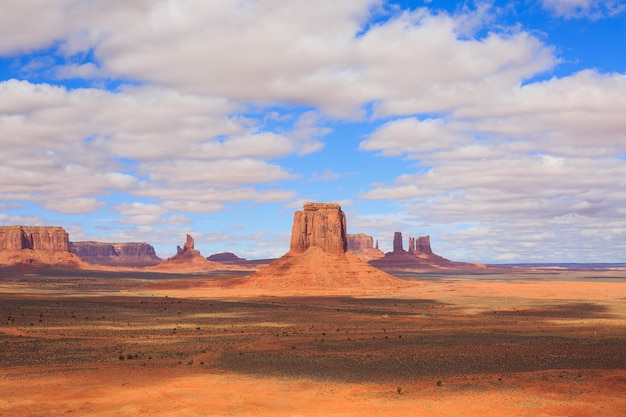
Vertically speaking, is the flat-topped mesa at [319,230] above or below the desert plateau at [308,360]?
above

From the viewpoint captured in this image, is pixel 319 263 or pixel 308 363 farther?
pixel 319 263

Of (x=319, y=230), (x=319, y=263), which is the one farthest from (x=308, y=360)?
(x=319, y=230)

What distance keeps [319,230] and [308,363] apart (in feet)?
330

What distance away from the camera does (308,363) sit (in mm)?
34688

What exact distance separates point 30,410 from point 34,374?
331 inches

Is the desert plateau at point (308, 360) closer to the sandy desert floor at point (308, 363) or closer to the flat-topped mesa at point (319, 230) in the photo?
the sandy desert floor at point (308, 363)

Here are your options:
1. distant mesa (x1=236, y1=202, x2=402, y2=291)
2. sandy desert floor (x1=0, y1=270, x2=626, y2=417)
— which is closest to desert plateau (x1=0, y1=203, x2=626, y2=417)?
sandy desert floor (x1=0, y1=270, x2=626, y2=417)

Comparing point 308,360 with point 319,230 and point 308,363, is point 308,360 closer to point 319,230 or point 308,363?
point 308,363

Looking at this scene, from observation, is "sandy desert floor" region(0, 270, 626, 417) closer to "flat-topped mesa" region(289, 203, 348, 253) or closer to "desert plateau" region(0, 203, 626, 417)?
"desert plateau" region(0, 203, 626, 417)

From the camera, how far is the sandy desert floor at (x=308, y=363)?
24203 mm

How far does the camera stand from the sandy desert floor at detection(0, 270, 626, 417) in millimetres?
24203

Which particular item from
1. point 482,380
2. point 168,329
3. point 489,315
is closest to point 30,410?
point 482,380

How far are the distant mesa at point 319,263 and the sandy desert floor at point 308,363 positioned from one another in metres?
53.7

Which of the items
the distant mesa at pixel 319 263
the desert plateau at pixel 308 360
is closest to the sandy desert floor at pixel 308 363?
the desert plateau at pixel 308 360
